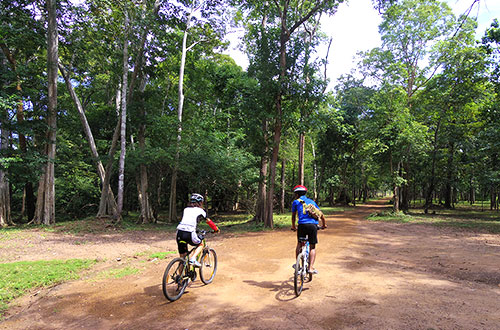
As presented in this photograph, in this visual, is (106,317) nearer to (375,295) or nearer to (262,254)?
(375,295)

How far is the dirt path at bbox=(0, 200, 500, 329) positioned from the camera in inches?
151

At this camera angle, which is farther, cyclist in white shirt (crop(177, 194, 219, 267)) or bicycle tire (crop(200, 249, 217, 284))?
bicycle tire (crop(200, 249, 217, 284))

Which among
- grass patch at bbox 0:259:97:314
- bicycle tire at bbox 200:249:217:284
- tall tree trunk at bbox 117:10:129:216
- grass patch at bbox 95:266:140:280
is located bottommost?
grass patch at bbox 95:266:140:280

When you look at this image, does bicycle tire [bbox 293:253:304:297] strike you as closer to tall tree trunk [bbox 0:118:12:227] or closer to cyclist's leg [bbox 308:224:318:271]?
cyclist's leg [bbox 308:224:318:271]

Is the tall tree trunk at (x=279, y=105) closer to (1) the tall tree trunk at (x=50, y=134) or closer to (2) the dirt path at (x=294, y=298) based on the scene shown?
(2) the dirt path at (x=294, y=298)

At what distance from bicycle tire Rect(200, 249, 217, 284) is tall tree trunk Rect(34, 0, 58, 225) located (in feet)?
41.2

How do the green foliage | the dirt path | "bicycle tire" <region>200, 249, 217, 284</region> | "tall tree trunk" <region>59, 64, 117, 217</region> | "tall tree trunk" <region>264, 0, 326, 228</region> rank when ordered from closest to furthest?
the dirt path
"bicycle tire" <region>200, 249, 217, 284</region>
the green foliage
"tall tree trunk" <region>264, 0, 326, 228</region>
"tall tree trunk" <region>59, 64, 117, 217</region>

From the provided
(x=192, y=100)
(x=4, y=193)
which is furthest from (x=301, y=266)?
(x=192, y=100)

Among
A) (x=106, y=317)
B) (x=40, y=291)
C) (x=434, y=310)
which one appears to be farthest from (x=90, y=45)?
(x=434, y=310)

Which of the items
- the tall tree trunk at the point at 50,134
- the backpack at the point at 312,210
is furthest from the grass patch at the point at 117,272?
the tall tree trunk at the point at 50,134

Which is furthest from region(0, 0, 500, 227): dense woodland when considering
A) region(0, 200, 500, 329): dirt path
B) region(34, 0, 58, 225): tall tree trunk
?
region(0, 200, 500, 329): dirt path

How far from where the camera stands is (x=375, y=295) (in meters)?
4.75

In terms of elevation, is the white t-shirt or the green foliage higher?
the white t-shirt

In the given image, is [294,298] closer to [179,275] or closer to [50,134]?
[179,275]
